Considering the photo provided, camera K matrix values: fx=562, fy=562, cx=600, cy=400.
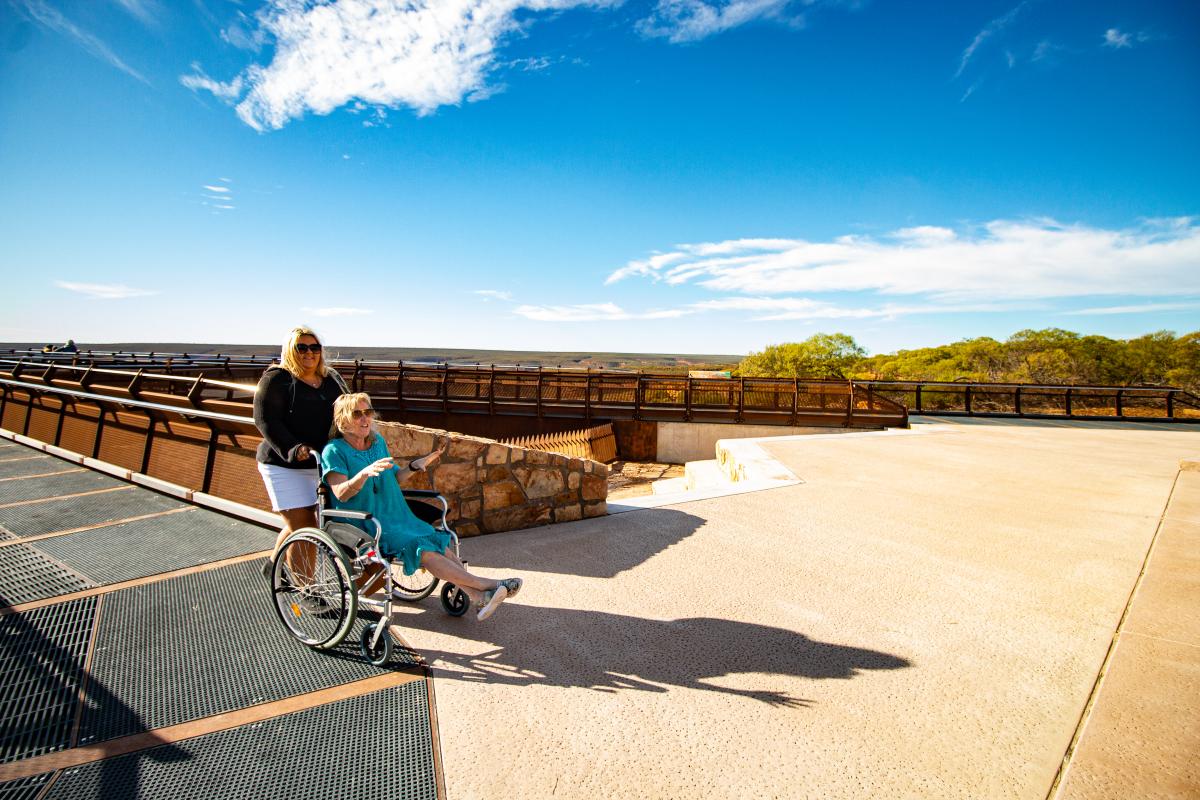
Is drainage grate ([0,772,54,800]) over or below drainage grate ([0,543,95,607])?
below

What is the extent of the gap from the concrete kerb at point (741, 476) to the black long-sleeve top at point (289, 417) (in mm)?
3184

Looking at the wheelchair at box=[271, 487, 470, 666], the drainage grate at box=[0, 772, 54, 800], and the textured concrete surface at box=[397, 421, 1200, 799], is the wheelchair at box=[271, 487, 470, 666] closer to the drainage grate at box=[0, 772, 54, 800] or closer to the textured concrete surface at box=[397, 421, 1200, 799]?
the textured concrete surface at box=[397, 421, 1200, 799]

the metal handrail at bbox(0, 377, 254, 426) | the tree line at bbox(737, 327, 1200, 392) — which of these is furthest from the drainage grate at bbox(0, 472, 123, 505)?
the tree line at bbox(737, 327, 1200, 392)

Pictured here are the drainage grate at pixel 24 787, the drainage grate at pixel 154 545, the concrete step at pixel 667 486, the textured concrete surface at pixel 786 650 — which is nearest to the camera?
the drainage grate at pixel 24 787

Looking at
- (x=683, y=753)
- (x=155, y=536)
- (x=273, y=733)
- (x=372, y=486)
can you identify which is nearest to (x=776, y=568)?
(x=683, y=753)

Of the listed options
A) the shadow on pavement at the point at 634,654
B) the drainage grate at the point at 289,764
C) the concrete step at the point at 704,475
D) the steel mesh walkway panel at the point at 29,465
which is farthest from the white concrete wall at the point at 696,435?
the drainage grate at the point at 289,764

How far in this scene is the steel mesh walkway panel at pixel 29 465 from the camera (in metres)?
6.86

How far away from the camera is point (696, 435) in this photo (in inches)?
651

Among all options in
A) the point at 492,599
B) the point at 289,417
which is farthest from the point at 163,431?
the point at 492,599

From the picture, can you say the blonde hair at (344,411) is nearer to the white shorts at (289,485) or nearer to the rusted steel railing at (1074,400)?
the white shorts at (289,485)

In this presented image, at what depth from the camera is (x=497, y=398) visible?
1920cm

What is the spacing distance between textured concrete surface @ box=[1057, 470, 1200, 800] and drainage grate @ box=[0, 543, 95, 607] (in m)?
5.33

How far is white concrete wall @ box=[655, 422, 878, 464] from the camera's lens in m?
16.0

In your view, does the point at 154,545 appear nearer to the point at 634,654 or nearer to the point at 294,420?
the point at 294,420
